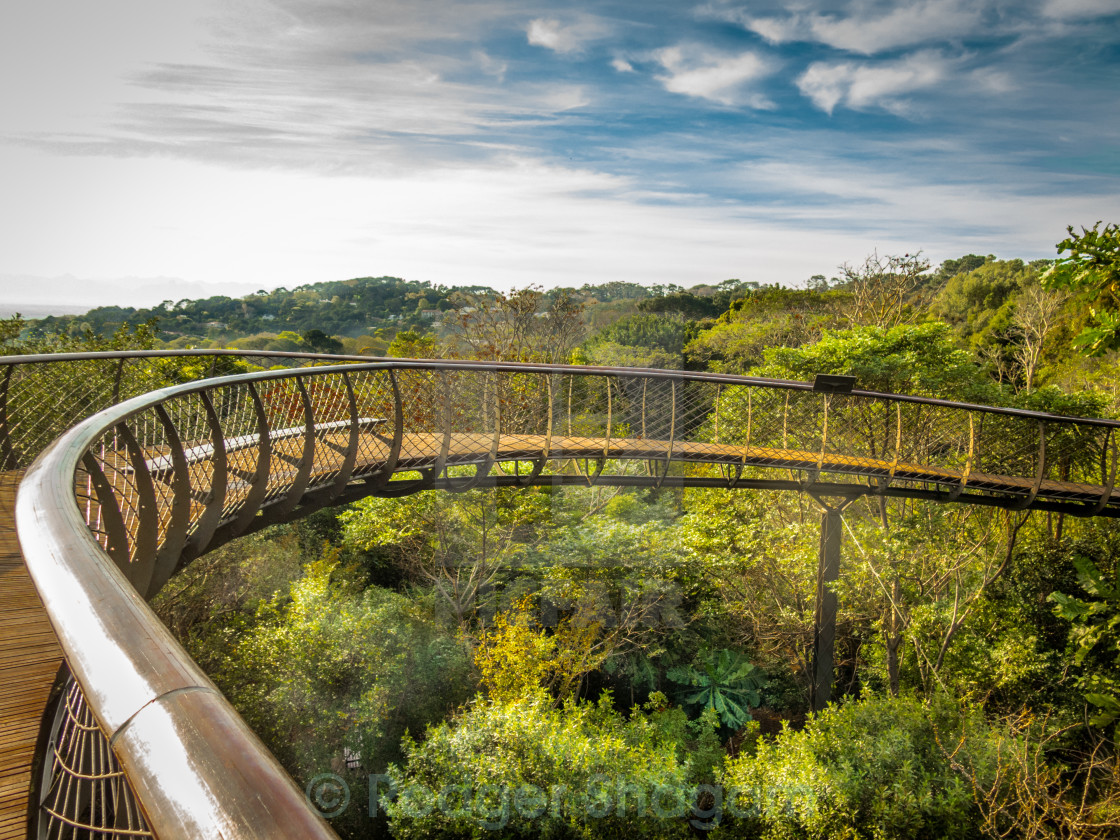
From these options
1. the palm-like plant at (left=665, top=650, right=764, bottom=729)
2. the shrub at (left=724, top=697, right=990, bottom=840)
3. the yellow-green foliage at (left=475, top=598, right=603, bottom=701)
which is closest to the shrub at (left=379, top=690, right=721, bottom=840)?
the shrub at (left=724, top=697, right=990, bottom=840)

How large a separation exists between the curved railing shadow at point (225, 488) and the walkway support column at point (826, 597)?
160cm

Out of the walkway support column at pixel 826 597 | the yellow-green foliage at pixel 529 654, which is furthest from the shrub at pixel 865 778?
the yellow-green foliage at pixel 529 654

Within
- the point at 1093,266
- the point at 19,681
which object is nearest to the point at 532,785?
the point at 19,681

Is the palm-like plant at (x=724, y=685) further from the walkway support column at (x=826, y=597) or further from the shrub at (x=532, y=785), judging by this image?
the shrub at (x=532, y=785)

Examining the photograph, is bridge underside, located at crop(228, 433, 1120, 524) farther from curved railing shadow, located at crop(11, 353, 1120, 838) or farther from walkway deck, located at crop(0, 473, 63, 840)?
walkway deck, located at crop(0, 473, 63, 840)

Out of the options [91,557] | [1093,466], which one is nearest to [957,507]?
[1093,466]

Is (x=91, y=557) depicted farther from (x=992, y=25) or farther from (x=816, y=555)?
(x=992, y=25)

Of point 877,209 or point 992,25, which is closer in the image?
point 992,25

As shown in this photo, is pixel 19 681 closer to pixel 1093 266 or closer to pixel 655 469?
pixel 655 469

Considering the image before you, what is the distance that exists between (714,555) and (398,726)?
688 centimetres

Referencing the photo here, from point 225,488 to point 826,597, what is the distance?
8.71 m

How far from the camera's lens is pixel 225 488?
2.99 metres

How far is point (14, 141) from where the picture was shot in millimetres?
13562

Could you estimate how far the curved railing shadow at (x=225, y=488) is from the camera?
→ 0.40 meters
